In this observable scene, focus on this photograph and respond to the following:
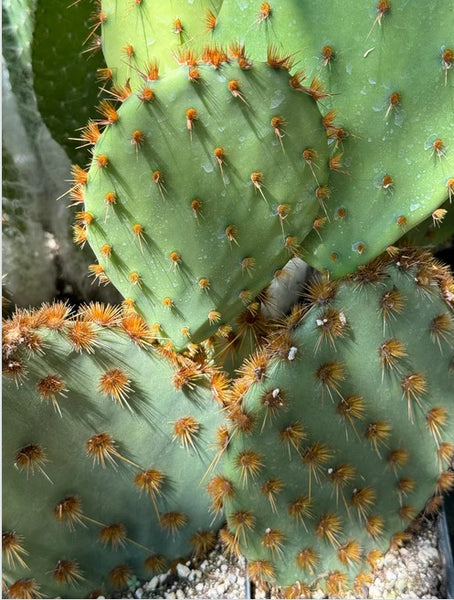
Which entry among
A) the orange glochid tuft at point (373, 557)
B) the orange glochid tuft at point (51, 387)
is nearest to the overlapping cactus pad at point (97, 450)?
the orange glochid tuft at point (51, 387)

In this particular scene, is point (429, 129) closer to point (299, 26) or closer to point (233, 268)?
point (299, 26)

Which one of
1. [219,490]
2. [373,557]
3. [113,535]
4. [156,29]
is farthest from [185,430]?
[156,29]

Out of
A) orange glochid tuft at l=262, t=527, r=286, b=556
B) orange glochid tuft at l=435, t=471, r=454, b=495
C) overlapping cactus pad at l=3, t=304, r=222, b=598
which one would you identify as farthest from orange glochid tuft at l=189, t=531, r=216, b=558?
orange glochid tuft at l=435, t=471, r=454, b=495

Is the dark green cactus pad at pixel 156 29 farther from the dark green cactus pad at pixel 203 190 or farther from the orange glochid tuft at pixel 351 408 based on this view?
the orange glochid tuft at pixel 351 408

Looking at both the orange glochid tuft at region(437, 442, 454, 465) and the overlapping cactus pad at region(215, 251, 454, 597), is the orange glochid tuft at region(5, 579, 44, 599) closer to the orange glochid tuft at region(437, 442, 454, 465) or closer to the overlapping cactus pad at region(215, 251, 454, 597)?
the overlapping cactus pad at region(215, 251, 454, 597)

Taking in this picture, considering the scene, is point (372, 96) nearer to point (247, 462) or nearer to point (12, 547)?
point (247, 462)
